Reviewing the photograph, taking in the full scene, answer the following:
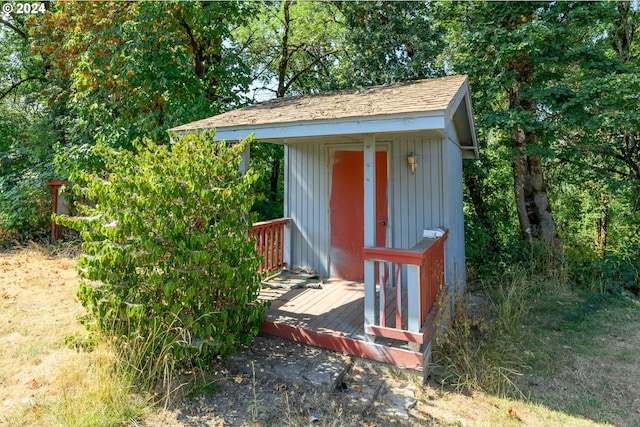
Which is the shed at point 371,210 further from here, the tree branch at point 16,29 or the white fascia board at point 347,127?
the tree branch at point 16,29

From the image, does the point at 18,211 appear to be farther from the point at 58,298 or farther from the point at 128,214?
the point at 128,214

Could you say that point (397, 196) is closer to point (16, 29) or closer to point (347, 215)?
point (347, 215)

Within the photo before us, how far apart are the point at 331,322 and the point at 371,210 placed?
1396mm

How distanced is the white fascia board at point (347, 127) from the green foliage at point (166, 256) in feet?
2.94

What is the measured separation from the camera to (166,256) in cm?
321

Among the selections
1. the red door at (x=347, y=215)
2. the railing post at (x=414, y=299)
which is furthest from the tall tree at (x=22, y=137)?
the railing post at (x=414, y=299)

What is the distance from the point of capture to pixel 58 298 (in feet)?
17.6

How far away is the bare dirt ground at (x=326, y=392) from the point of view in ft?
9.20

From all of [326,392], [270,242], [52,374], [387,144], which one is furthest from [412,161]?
[52,374]

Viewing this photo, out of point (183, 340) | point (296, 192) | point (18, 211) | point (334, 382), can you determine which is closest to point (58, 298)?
point (183, 340)

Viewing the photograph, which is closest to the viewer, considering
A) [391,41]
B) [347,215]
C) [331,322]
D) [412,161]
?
[331,322]

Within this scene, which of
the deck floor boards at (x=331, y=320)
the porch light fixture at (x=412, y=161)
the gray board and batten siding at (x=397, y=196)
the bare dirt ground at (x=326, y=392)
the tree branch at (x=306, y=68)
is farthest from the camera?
the tree branch at (x=306, y=68)

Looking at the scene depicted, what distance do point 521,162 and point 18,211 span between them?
41.5ft

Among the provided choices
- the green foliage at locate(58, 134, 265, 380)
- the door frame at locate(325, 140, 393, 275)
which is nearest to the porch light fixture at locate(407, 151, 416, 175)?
the door frame at locate(325, 140, 393, 275)
